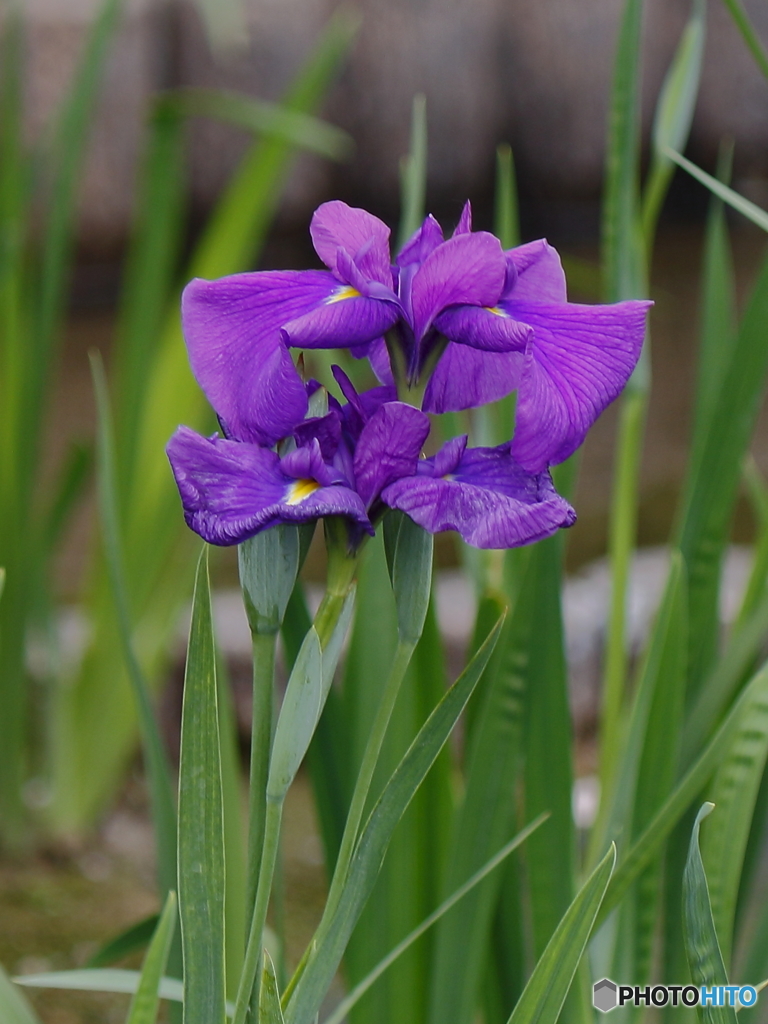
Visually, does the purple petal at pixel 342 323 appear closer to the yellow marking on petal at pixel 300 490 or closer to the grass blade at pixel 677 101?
the yellow marking on petal at pixel 300 490

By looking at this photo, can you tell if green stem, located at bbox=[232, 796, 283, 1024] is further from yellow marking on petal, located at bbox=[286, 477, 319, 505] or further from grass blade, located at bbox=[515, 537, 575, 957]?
grass blade, located at bbox=[515, 537, 575, 957]

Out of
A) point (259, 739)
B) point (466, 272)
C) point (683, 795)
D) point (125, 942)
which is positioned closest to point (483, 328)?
point (466, 272)

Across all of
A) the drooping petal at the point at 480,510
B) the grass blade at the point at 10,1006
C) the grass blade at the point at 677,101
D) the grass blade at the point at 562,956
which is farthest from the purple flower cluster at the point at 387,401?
the grass blade at the point at 677,101

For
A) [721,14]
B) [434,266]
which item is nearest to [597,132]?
[721,14]

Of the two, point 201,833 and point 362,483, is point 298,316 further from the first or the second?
point 201,833

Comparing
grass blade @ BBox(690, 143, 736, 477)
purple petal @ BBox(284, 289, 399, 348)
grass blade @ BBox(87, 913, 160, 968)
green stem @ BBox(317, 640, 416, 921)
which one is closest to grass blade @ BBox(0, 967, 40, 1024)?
grass blade @ BBox(87, 913, 160, 968)

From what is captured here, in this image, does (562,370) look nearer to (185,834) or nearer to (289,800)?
(185,834)
